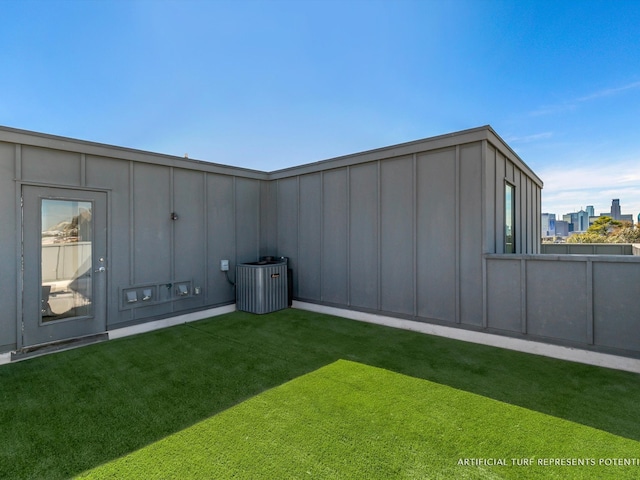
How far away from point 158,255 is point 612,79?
1125 centimetres

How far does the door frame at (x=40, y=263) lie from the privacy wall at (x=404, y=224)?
3.12m

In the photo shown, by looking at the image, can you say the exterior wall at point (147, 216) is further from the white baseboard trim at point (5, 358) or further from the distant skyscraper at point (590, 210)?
the distant skyscraper at point (590, 210)

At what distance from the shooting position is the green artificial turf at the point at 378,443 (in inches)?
66.1

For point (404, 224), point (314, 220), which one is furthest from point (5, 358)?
point (404, 224)

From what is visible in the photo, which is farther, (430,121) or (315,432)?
(430,121)

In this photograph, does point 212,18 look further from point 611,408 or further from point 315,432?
point 611,408

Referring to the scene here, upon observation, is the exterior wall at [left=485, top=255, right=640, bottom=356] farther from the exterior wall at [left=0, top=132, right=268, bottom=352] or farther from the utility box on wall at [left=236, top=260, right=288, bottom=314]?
the exterior wall at [left=0, top=132, right=268, bottom=352]

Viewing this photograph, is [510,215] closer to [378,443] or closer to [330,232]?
[330,232]

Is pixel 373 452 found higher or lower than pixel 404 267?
lower

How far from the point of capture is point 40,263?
3723 millimetres

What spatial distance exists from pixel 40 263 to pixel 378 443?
453cm

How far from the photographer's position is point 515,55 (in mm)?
A: 6258

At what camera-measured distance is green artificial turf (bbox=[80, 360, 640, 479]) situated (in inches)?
66.1

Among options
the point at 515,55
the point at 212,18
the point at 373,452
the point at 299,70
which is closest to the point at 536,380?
the point at 373,452
